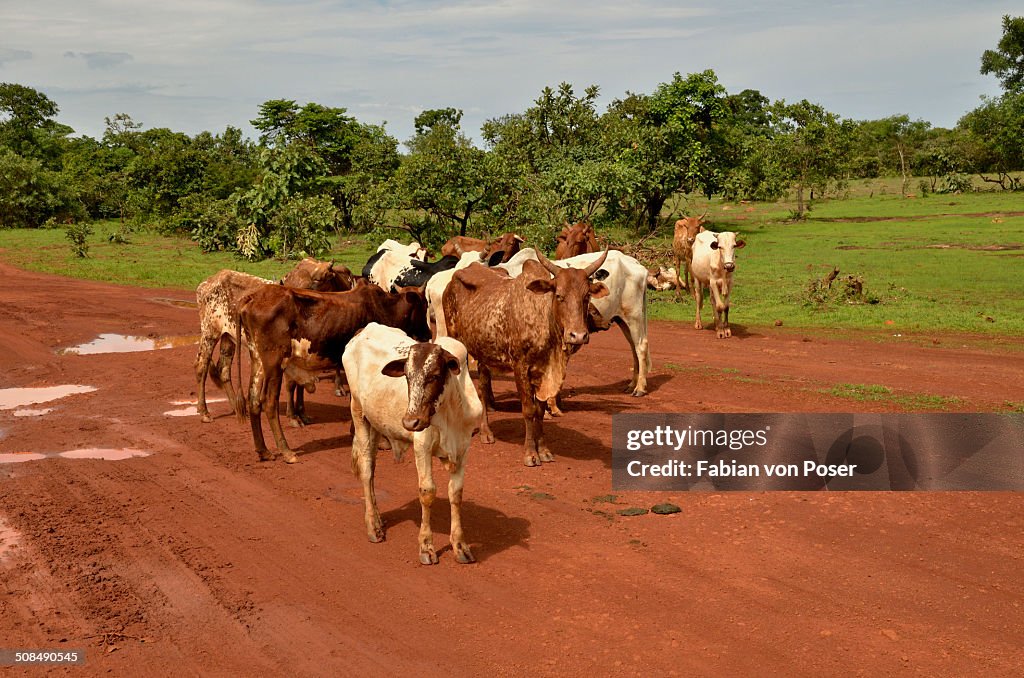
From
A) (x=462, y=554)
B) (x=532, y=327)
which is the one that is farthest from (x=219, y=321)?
(x=462, y=554)

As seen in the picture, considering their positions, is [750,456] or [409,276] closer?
[750,456]

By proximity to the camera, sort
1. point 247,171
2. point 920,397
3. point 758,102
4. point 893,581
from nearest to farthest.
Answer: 1. point 893,581
2. point 920,397
3. point 247,171
4. point 758,102

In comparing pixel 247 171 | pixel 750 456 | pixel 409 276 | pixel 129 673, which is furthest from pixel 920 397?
pixel 247 171

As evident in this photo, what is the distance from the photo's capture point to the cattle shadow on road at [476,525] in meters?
8.15

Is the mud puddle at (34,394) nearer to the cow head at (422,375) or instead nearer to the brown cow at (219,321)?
the brown cow at (219,321)

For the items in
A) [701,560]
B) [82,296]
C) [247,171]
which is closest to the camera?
[701,560]

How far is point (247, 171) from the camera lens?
45562mm

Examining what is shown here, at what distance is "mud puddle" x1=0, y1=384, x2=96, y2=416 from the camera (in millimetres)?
13531

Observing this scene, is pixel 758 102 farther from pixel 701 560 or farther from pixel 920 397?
pixel 701 560

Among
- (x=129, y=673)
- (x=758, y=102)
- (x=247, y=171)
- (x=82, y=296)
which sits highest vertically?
(x=758, y=102)

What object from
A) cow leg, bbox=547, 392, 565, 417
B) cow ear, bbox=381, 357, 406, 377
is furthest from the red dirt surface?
cow ear, bbox=381, 357, 406, 377

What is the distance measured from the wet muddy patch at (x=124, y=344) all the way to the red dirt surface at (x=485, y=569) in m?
5.27

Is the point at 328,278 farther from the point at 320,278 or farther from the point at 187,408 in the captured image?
the point at 187,408

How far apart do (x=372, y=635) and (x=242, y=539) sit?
89.8 inches
